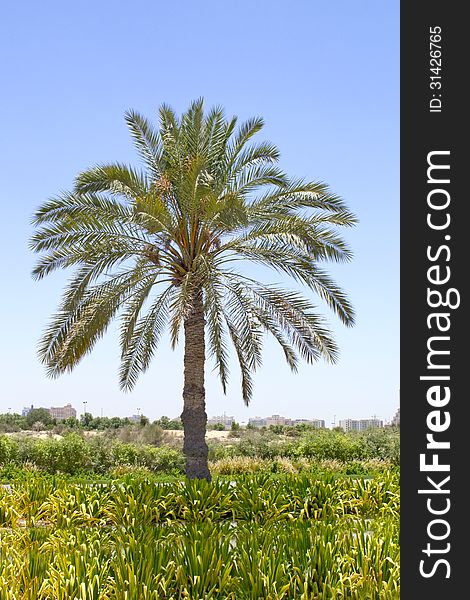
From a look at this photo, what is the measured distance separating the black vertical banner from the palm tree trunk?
11.1 m

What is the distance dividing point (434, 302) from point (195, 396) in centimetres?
1153

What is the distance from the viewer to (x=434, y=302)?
4293 mm

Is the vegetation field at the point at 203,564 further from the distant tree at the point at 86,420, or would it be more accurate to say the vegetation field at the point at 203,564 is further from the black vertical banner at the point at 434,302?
the distant tree at the point at 86,420

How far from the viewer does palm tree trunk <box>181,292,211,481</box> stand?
15.4 m

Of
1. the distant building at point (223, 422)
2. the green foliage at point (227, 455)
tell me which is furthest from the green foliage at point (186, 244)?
the distant building at point (223, 422)

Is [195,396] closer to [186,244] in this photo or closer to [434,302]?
[186,244]

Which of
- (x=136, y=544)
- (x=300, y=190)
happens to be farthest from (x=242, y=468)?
(x=136, y=544)

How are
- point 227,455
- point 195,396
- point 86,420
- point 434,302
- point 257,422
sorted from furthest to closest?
1. point 257,422
2. point 86,420
3. point 227,455
4. point 195,396
5. point 434,302

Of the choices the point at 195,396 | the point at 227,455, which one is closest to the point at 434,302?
the point at 195,396

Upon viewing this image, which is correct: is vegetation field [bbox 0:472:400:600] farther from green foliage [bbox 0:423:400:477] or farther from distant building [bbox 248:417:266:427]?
distant building [bbox 248:417:266:427]

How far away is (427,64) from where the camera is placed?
4527 mm

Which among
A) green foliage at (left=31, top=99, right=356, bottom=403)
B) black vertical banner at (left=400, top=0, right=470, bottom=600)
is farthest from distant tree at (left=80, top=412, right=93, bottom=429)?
black vertical banner at (left=400, top=0, right=470, bottom=600)

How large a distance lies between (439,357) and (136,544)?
511 cm

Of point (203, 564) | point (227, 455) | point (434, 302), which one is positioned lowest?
point (227, 455)
